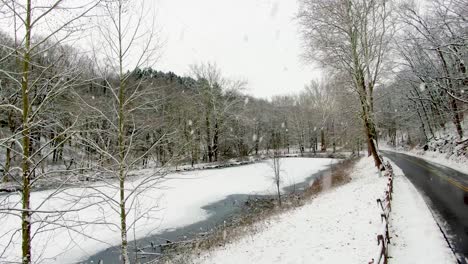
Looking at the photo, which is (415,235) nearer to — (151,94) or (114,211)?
(151,94)

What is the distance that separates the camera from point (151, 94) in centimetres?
928

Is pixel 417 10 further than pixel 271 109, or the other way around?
pixel 271 109

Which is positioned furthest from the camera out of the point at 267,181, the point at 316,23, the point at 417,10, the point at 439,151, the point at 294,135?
the point at 294,135

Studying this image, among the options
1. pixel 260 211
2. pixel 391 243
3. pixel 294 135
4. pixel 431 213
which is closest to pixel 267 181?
pixel 260 211

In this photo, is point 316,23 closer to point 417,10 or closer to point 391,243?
point 417,10

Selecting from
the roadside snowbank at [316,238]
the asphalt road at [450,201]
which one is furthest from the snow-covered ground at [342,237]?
the asphalt road at [450,201]

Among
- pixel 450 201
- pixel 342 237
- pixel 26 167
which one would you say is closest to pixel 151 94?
pixel 26 167

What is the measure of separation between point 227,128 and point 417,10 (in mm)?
31504

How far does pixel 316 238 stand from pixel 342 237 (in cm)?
88

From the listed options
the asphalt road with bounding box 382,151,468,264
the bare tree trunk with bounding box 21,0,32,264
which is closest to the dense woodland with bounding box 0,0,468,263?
the bare tree trunk with bounding box 21,0,32,264

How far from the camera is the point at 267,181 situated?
29719 mm

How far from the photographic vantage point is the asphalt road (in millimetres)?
8250

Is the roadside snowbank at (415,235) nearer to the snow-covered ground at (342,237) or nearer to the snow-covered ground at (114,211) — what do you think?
the snow-covered ground at (342,237)

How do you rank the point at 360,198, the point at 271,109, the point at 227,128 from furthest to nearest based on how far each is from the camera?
the point at 271,109 → the point at 227,128 → the point at 360,198
